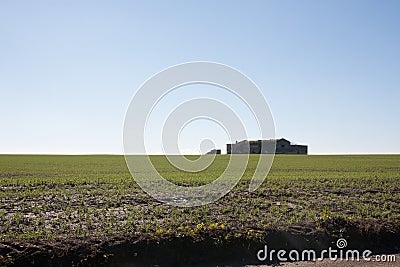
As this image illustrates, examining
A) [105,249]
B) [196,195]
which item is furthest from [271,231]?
[196,195]

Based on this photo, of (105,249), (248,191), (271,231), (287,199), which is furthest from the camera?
(248,191)

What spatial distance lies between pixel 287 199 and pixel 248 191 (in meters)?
2.55

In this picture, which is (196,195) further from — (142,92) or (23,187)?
(23,187)

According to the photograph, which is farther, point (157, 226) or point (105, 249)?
point (157, 226)

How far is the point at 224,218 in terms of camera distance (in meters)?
14.6
